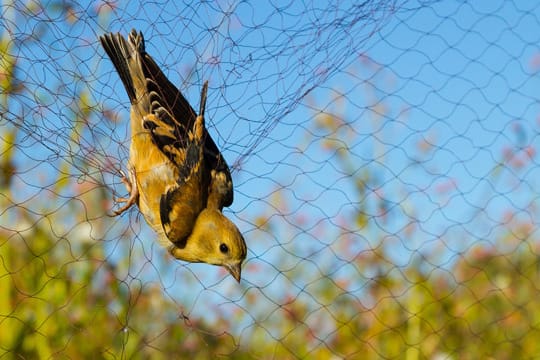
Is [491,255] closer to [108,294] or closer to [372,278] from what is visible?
[372,278]

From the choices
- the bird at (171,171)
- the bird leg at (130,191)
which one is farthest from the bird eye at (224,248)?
the bird leg at (130,191)

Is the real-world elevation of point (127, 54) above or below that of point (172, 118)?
above

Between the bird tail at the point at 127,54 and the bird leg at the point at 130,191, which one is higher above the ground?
the bird tail at the point at 127,54

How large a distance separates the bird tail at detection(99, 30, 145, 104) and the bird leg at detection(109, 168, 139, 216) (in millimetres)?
111

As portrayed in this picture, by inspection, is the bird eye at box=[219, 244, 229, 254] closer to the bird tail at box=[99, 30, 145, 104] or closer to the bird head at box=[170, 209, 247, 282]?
the bird head at box=[170, 209, 247, 282]

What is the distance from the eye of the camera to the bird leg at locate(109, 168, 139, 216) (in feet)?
4.05

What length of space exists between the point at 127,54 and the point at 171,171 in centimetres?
20

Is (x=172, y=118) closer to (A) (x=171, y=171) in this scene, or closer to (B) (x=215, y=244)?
(A) (x=171, y=171)

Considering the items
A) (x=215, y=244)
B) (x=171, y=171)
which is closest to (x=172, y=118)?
(x=171, y=171)

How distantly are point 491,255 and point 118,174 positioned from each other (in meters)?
1.36

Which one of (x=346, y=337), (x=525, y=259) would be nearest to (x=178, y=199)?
(x=346, y=337)

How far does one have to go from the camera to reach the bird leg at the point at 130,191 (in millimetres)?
1235

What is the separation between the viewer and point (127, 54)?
4.08 feet

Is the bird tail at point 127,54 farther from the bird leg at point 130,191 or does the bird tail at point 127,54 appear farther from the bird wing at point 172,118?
the bird leg at point 130,191
